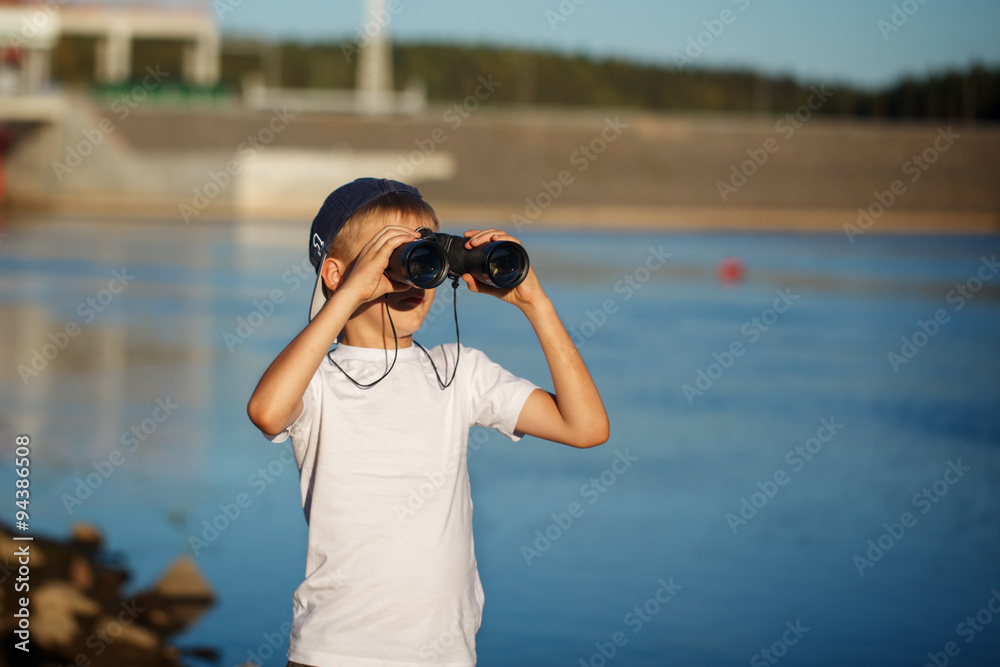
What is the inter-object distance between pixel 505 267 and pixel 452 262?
93 mm

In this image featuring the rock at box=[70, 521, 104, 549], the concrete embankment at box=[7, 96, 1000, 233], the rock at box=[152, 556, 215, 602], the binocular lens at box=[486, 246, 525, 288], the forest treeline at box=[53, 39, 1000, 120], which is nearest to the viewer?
the binocular lens at box=[486, 246, 525, 288]

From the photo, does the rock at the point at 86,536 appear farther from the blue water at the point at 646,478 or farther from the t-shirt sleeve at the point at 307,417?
the t-shirt sleeve at the point at 307,417

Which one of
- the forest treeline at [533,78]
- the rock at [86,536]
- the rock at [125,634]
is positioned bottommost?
the rock at [125,634]

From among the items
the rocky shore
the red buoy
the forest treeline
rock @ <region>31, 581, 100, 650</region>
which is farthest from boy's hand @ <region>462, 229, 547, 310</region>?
the forest treeline

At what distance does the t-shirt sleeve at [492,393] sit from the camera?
1919mm

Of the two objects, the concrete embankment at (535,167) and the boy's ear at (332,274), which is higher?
the concrete embankment at (535,167)

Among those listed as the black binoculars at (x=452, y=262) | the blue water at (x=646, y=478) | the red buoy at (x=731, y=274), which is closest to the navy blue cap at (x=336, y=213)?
the black binoculars at (x=452, y=262)

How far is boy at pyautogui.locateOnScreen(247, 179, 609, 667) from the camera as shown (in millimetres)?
1733

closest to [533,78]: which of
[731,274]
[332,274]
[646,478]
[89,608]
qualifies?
[731,274]

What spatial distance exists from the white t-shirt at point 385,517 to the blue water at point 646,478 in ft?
7.66

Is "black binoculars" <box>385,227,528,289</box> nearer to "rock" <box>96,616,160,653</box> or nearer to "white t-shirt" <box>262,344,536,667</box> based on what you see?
"white t-shirt" <box>262,344,536,667</box>

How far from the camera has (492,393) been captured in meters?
1.92

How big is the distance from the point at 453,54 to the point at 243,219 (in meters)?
30.3

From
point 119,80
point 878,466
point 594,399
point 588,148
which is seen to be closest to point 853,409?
point 878,466
